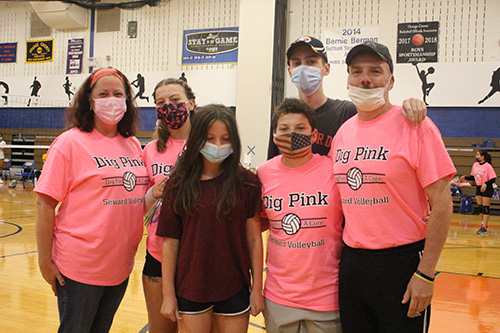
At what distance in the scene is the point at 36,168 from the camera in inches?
670

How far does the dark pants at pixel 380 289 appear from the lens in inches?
72.7

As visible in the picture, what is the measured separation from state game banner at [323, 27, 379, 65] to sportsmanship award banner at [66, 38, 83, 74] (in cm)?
998

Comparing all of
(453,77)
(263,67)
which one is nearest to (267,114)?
(263,67)

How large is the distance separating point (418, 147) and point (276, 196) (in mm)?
726

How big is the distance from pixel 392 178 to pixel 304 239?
0.52 meters

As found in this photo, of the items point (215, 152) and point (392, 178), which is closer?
point (392, 178)

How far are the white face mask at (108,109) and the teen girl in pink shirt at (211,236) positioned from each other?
1.53ft

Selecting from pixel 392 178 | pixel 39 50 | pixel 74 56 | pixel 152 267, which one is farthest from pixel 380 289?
pixel 39 50

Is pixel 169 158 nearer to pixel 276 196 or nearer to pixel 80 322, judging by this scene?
pixel 276 196

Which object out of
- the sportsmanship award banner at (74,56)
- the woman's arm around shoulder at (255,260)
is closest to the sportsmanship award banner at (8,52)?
the sportsmanship award banner at (74,56)

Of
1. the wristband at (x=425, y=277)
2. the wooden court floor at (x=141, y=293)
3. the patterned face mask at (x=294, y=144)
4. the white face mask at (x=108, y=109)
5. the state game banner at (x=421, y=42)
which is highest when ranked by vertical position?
the state game banner at (x=421, y=42)

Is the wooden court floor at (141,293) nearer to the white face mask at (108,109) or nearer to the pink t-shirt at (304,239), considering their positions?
the pink t-shirt at (304,239)

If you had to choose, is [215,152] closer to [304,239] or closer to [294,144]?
[294,144]

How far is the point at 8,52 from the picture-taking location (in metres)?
17.7
